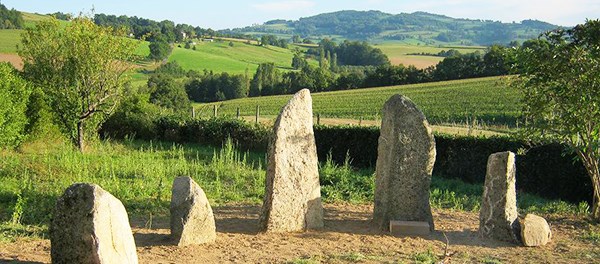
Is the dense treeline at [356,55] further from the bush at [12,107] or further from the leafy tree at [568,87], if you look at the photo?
the leafy tree at [568,87]

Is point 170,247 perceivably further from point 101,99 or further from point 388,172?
point 101,99

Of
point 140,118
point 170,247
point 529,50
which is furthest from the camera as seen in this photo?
point 140,118

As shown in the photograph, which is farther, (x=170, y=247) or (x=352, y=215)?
(x=352, y=215)

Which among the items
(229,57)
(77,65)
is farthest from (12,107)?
(229,57)

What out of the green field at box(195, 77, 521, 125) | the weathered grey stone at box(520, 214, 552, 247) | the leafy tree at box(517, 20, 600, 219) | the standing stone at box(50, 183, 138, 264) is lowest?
the green field at box(195, 77, 521, 125)

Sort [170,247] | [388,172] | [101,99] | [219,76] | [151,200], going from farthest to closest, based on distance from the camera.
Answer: [219,76], [101,99], [151,200], [388,172], [170,247]

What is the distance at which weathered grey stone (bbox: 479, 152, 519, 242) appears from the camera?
10562 millimetres

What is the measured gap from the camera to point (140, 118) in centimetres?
2709

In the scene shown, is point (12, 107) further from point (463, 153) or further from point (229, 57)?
point (229, 57)

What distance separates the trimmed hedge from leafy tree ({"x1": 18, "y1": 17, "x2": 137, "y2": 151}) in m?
5.08

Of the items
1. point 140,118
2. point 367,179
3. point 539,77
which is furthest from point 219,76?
point 539,77

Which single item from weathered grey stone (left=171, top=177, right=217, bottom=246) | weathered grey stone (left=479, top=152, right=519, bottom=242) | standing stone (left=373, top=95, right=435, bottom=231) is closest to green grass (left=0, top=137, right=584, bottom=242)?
weathered grey stone (left=479, top=152, right=519, bottom=242)

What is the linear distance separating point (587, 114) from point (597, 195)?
6.29 feet

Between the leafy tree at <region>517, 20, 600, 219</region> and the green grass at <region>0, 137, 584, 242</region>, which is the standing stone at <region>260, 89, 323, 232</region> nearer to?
the green grass at <region>0, 137, 584, 242</region>
